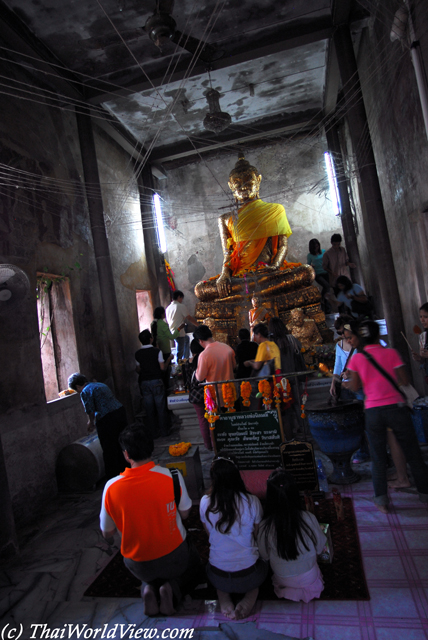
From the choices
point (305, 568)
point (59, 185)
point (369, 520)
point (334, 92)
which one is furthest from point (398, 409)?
point (334, 92)

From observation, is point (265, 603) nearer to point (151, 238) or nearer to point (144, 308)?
point (144, 308)

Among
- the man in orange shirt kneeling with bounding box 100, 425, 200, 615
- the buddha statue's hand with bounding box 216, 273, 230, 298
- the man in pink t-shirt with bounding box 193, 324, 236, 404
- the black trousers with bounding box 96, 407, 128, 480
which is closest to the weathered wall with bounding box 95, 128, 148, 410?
the buddha statue's hand with bounding box 216, 273, 230, 298

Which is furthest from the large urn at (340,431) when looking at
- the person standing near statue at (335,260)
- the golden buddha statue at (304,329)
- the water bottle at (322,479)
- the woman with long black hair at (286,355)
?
the person standing near statue at (335,260)

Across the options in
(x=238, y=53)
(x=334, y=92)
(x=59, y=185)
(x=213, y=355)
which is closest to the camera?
(x=213, y=355)

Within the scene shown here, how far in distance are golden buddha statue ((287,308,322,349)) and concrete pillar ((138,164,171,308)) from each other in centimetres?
378

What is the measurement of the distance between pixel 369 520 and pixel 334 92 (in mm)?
7860

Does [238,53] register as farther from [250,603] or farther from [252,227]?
[250,603]

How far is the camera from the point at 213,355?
13.5 feet

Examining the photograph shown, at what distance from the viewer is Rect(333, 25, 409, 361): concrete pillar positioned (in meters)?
5.79

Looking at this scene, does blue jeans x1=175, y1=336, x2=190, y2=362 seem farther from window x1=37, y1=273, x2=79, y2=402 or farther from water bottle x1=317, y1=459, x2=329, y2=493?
water bottle x1=317, y1=459, x2=329, y2=493

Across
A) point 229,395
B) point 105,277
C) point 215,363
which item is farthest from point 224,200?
point 229,395

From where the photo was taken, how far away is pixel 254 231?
820 cm

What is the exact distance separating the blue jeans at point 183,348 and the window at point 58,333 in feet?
6.96

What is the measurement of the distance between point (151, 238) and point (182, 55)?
390 cm
